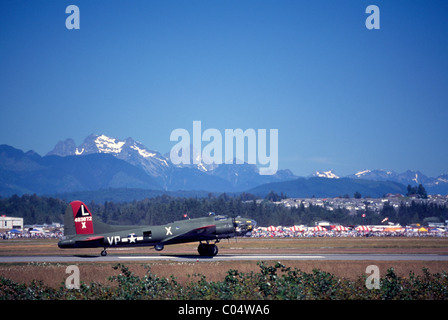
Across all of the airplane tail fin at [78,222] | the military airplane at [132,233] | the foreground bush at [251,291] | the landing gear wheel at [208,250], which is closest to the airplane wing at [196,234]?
the military airplane at [132,233]

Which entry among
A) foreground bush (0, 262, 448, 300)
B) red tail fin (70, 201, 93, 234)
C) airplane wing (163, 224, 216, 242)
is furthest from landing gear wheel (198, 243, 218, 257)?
foreground bush (0, 262, 448, 300)

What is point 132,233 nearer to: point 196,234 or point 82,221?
point 82,221

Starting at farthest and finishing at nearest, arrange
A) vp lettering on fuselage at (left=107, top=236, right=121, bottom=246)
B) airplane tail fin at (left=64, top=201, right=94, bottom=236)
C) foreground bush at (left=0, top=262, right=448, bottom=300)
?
1. airplane tail fin at (left=64, top=201, right=94, bottom=236)
2. vp lettering on fuselage at (left=107, top=236, right=121, bottom=246)
3. foreground bush at (left=0, top=262, right=448, bottom=300)

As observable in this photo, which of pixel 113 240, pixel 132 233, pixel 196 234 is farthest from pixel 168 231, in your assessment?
pixel 113 240

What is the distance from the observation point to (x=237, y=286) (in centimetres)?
2561

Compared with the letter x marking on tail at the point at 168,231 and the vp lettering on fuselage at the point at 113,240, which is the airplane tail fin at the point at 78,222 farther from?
the letter x marking on tail at the point at 168,231

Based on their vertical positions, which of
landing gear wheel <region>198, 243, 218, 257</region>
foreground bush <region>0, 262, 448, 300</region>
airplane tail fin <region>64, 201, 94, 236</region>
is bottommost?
landing gear wheel <region>198, 243, 218, 257</region>

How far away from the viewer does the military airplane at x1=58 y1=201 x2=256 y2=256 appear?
4947cm

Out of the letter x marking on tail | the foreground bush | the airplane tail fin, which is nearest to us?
the foreground bush

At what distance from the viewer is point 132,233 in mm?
49969

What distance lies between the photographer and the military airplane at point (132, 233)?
162 ft

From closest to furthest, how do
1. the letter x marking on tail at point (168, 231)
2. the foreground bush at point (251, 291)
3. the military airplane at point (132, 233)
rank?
the foreground bush at point (251, 291) → the military airplane at point (132, 233) → the letter x marking on tail at point (168, 231)

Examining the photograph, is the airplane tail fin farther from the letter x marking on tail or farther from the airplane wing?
the airplane wing
